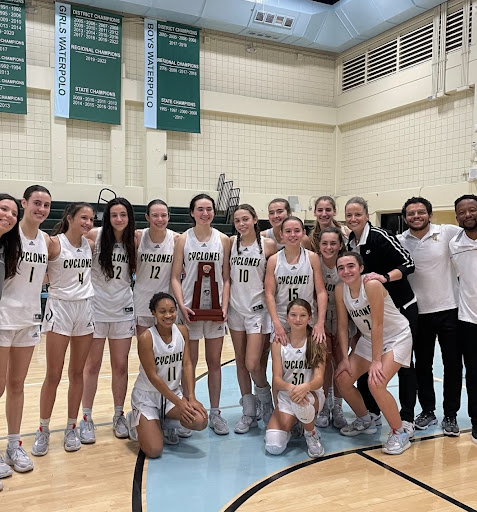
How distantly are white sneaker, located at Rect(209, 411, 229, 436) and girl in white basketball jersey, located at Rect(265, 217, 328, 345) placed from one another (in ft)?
2.85

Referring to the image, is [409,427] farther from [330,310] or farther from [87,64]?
[87,64]

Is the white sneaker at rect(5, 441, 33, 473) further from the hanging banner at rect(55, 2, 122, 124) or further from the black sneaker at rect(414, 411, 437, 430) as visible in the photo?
the hanging banner at rect(55, 2, 122, 124)

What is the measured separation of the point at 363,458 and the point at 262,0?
1062cm

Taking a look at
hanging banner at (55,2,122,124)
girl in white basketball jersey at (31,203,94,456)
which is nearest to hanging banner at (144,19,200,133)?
hanging banner at (55,2,122,124)

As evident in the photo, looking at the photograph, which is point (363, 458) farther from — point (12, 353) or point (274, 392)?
point (12, 353)

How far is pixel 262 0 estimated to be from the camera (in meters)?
11.5

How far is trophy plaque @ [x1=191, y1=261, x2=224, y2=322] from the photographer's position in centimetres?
383

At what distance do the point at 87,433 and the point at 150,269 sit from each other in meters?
1.26

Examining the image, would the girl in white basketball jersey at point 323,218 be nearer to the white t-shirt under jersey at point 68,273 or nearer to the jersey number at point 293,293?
the jersey number at point 293,293

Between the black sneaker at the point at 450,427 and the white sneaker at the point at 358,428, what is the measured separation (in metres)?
0.52

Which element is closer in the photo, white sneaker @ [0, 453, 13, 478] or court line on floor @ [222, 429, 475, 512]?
court line on floor @ [222, 429, 475, 512]

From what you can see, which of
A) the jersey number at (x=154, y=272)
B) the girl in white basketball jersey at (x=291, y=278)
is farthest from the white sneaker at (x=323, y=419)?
the jersey number at (x=154, y=272)

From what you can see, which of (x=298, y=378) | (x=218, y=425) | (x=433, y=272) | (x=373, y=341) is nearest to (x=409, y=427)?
(x=373, y=341)

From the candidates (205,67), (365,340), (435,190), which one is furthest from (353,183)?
(365,340)
